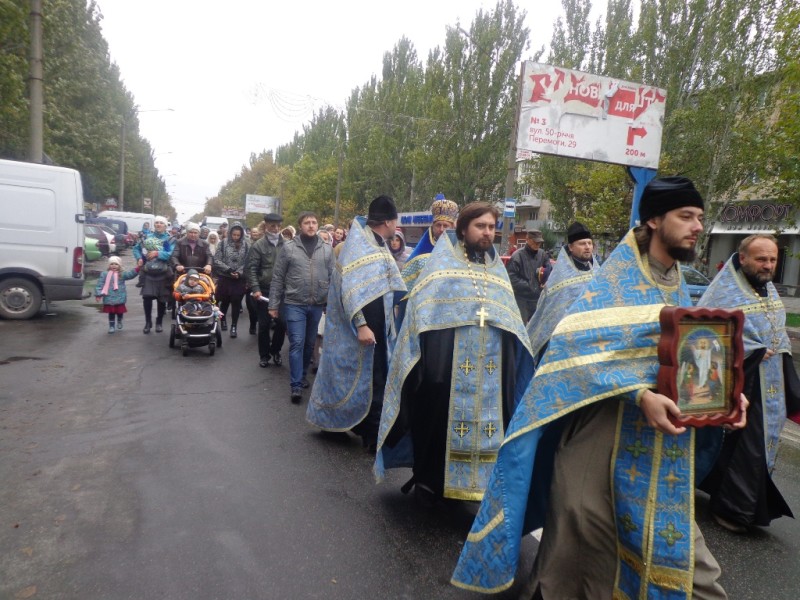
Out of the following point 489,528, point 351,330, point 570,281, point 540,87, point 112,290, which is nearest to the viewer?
point 489,528

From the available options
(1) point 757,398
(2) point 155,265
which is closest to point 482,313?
(1) point 757,398

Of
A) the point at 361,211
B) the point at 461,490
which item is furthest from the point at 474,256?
the point at 361,211

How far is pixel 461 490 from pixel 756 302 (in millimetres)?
2313

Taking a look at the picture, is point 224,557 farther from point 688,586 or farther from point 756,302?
point 756,302

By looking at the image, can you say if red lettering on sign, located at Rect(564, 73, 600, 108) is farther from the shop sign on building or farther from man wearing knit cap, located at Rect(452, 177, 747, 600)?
the shop sign on building

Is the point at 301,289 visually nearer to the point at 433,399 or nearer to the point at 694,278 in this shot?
the point at 433,399

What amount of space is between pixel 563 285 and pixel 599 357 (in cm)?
361

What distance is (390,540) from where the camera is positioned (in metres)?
3.52

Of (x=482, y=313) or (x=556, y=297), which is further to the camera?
(x=556, y=297)

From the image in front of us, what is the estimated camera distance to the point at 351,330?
17.0 feet

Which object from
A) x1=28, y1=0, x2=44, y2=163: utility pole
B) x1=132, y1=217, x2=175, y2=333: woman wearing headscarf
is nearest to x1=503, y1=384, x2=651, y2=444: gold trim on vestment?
x1=132, y1=217, x2=175, y2=333: woman wearing headscarf

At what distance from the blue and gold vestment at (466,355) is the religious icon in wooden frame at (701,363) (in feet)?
5.19

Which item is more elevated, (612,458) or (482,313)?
(482,313)

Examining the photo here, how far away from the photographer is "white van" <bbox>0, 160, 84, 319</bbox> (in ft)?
33.5
